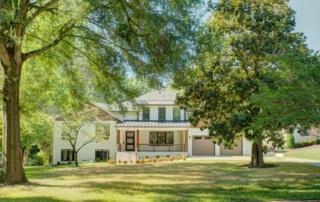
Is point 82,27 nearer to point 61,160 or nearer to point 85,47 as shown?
point 85,47

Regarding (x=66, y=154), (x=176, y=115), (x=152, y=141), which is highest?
(x=176, y=115)

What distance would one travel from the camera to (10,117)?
Result: 15602 millimetres

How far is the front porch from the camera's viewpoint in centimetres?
4000

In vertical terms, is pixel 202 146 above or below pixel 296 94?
below

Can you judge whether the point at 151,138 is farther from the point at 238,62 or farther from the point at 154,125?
Result: the point at 238,62

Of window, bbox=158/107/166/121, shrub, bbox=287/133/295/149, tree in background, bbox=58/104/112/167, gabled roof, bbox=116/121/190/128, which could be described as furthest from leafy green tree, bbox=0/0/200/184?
shrub, bbox=287/133/295/149

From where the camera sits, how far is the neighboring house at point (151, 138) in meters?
40.7

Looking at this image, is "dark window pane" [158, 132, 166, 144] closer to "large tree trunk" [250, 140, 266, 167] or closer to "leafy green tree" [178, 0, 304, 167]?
"large tree trunk" [250, 140, 266, 167]

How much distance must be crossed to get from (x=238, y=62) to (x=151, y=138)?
68.9 ft

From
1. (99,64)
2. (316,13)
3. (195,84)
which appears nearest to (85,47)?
(99,64)

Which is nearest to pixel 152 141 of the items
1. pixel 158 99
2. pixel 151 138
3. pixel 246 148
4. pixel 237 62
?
pixel 151 138

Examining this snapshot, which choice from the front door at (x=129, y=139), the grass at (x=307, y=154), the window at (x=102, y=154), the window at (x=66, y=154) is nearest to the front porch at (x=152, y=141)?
the front door at (x=129, y=139)

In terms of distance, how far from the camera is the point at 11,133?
15523 mm

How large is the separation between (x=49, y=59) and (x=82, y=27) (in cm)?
424
